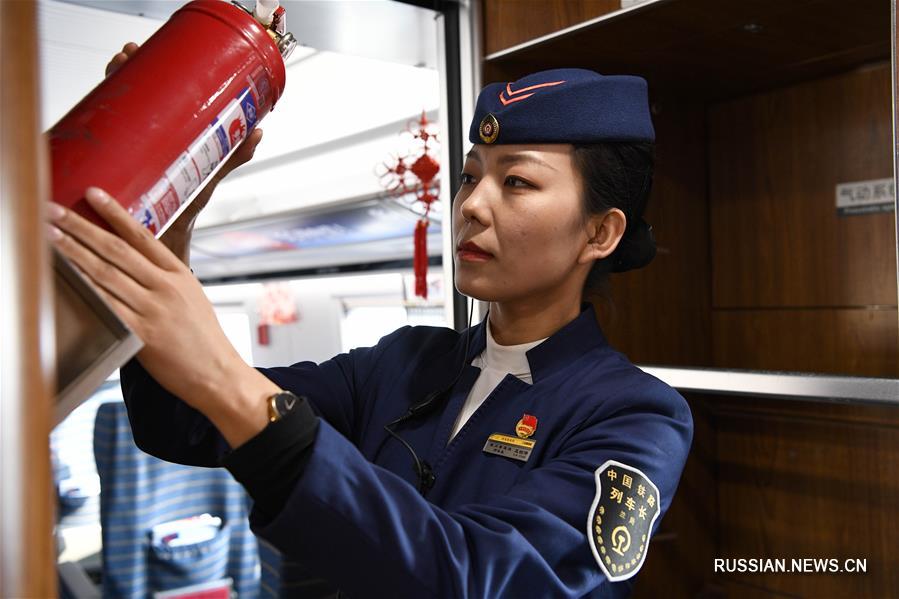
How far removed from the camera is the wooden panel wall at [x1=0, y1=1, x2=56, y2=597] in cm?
43

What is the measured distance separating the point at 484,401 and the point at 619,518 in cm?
33

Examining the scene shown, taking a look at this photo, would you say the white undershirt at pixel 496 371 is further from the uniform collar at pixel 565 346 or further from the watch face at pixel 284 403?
the watch face at pixel 284 403

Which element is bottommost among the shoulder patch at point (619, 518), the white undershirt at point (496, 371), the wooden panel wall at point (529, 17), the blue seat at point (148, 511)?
the blue seat at point (148, 511)

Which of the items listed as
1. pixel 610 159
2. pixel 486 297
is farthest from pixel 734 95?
pixel 486 297

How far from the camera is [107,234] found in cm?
72

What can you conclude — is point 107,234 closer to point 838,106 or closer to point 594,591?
point 594,591

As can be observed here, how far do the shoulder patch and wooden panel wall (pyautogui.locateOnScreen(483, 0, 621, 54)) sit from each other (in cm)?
109

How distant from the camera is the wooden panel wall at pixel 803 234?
217 cm

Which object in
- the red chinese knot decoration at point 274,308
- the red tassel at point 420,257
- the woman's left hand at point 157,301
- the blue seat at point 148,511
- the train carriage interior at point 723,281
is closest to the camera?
the woman's left hand at point 157,301

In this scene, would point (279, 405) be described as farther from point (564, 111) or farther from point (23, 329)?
point (564, 111)

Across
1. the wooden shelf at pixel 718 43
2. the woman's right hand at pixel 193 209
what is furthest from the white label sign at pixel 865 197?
the woman's right hand at pixel 193 209

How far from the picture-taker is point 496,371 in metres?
1.39

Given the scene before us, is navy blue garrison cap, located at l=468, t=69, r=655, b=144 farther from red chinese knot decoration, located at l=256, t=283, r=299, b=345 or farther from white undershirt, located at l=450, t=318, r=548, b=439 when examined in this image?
red chinese knot decoration, located at l=256, t=283, r=299, b=345

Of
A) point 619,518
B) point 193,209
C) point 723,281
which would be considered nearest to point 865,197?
point 723,281
